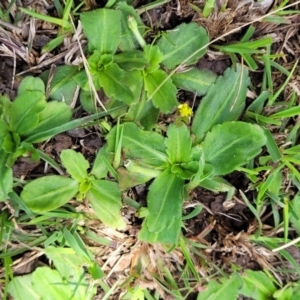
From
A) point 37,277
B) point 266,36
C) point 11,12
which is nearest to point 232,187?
point 266,36

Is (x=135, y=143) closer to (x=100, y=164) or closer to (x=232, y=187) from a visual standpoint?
(x=100, y=164)

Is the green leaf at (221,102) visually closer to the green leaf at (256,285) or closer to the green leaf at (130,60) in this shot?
the green leaf at (130,60)

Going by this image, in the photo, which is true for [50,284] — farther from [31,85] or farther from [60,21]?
[60,21]

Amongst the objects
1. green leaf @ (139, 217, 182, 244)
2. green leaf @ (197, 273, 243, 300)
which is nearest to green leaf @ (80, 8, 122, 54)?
green leaf @ (139, 217, 182, 244)

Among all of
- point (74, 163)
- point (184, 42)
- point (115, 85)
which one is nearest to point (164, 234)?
point (74, 163)

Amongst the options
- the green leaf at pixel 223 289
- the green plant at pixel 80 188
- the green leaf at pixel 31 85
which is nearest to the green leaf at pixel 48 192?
the green plant at pixel 80 188
